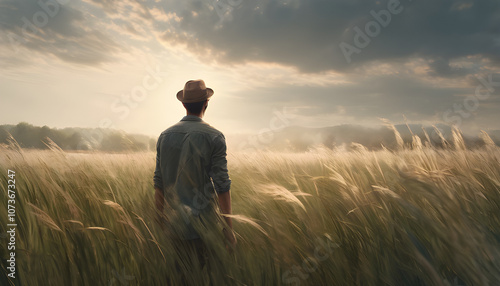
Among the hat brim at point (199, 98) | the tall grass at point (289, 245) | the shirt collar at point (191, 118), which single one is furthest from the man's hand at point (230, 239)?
the hat brim at point (199, 98)

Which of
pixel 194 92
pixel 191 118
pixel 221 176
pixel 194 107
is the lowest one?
pixel 221 176

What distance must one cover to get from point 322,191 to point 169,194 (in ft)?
4.35

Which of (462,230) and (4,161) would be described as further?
(4,161)

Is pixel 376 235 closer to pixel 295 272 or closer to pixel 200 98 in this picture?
A: pixel 295 272

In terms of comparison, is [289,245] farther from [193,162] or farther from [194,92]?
[194,92]

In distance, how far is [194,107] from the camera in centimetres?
239

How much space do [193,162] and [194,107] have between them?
0.52 m

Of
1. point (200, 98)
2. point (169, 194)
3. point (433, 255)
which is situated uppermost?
→ point (200, 98)

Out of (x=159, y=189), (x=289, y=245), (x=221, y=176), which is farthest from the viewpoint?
(x=159, y=189)

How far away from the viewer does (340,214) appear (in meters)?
1.86

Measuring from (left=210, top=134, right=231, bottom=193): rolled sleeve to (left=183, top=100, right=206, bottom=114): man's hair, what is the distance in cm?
34

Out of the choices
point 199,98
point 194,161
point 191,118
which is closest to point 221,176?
point 194,161

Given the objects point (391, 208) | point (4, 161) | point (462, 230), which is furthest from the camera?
point (4, 161)

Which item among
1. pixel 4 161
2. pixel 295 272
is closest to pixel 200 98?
pixel 295 272
